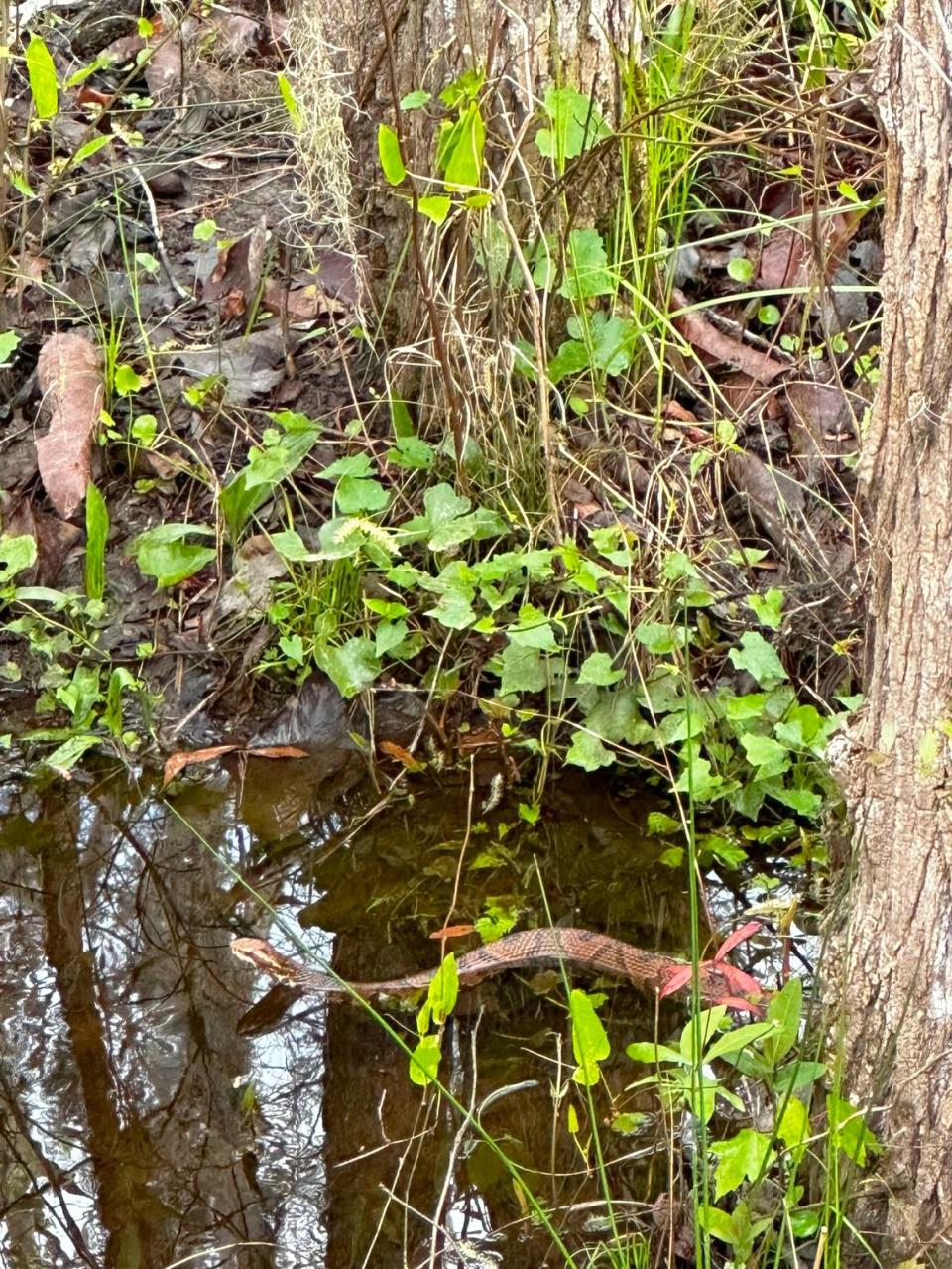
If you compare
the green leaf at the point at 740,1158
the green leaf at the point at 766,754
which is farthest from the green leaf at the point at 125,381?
the green leaf at the point at 740,1158

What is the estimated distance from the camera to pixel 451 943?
3174mm

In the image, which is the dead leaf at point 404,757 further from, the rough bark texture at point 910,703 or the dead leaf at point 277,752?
the rough bark texture at point 910,703

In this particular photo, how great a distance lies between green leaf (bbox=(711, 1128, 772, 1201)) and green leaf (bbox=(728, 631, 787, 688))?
1.46 meters

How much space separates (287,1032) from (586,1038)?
106cm

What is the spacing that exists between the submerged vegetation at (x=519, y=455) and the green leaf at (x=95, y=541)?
11mm

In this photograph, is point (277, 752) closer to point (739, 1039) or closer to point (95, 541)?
point (95, 541)

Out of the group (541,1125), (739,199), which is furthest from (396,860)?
(739,199)

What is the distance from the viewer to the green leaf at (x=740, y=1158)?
6.26 ft

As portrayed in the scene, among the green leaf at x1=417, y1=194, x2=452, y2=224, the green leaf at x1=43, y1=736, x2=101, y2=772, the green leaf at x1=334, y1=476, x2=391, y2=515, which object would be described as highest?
the green leaf at x1=417, y1=194, x2=452, y2=224

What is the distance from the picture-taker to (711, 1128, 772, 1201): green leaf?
1907mm

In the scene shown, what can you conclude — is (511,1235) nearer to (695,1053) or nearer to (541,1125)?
(541,1125)

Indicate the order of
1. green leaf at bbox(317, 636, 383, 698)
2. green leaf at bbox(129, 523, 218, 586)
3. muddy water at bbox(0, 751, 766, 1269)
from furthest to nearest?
green leaf at bbox(129, 523, 218, 586)
green leaf at bbox(317, 636, 383, 698)
muddy water at bbox(0, 751, 766, 1269)

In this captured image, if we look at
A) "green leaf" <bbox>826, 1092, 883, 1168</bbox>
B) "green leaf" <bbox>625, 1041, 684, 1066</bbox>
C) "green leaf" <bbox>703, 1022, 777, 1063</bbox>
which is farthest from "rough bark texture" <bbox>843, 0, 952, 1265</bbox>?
"green leaf" <bbox>625, 1041, 684, 1066</bbox>

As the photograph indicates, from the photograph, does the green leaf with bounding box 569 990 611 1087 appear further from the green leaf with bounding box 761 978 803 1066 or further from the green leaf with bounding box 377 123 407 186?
the green leaf with bounding box 377 123 407 186
